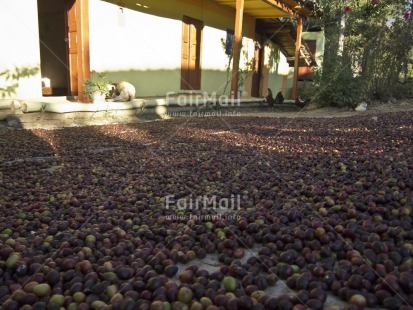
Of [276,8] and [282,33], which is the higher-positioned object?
[276,8]

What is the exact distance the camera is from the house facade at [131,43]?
7.23 m

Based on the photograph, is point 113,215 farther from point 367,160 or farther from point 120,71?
point 120,71

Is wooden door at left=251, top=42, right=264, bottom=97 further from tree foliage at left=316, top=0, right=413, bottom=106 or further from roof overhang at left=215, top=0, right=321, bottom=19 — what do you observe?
tree foliage at left=316, top=0, right=413, bottom=106

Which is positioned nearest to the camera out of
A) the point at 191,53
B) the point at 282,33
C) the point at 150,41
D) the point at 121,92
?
the point at 121,92

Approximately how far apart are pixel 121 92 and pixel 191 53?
376cm

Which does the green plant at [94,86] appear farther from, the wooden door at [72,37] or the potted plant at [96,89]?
the wooden door at [72,37]

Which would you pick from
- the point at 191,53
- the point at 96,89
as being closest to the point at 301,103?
the point at 191,53

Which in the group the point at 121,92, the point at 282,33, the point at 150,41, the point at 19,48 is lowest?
the point at 121,92

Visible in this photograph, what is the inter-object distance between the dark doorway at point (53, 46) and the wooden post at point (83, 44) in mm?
2816

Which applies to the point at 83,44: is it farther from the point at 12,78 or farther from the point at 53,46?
the point at 53,46

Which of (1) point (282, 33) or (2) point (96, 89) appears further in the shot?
(1) point (282, 33)

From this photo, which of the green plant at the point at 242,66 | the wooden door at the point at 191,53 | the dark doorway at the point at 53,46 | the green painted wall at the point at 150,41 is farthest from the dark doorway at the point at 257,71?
the dark doorway at the point at 53,46

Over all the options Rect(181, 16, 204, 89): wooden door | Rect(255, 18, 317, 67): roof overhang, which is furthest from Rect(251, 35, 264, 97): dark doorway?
Rect(181, 16, 204, 89): wooden door

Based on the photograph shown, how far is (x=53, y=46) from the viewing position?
1077 centimetres
